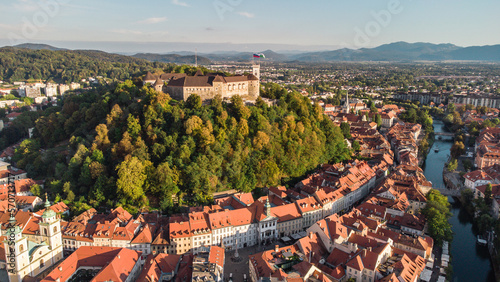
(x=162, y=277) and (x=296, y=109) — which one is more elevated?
(x=296, y=109)

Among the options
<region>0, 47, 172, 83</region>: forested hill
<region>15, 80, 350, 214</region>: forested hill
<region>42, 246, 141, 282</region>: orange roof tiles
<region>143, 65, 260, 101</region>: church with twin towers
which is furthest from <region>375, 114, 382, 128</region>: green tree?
<region>0, 47, 172, 83</region>: forested hill

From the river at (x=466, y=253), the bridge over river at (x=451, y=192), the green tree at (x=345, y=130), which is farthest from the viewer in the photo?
the green tree at (x=345, y=130)

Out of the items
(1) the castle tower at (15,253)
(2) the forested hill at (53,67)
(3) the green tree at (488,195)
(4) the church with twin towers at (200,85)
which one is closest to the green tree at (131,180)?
(1) the castle tower at (15,253)

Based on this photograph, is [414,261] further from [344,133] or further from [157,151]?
[344,133]

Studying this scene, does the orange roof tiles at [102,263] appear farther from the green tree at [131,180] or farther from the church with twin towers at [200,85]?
the church with twin towers at [200,85]

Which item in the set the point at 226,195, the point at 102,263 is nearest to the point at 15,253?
the point at 102,263

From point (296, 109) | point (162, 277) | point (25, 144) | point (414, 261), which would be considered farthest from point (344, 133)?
point (25, 144)
